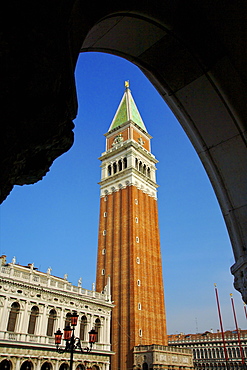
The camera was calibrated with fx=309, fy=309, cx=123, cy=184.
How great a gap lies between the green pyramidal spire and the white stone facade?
28.0 meters

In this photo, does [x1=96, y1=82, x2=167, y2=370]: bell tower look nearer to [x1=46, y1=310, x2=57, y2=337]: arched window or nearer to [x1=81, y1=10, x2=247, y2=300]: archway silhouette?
[x1=46, y1=310, x2=57, y2=337]: arched window

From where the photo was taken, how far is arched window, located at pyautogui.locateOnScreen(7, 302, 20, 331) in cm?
2308

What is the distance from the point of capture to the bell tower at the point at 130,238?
3359cm

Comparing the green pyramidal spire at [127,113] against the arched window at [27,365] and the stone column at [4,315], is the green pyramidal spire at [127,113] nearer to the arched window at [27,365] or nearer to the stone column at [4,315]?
the stone column at [4,315]

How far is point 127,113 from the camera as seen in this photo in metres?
49.3

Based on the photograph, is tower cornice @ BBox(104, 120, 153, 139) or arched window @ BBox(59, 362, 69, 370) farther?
tower cornice @ BBox(104, 120, 153, 139)

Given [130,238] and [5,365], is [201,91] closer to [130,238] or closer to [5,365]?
[5,365]

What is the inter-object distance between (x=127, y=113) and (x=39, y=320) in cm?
3385

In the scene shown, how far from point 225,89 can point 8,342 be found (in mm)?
24174

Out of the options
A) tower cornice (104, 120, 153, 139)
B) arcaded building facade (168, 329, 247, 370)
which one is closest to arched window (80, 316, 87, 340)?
tower cornice (104, 120, 153, 139)

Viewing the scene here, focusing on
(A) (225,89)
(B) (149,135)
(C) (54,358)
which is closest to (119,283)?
(C) (54,358)

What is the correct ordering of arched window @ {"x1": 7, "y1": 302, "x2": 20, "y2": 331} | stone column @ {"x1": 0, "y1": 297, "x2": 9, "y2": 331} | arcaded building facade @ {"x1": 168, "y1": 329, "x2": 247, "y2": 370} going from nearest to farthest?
1. stone column @ {"x1": 0, "y1": 297, "x2": 9, "y2": 331}
2. arched window @ {"x1": 7, "y1": 302, "x2": 20, "y2": 331}
3. arcaded building facade @ {"x1": 168, "y1": 329, "x2": 247, "y2": 370}

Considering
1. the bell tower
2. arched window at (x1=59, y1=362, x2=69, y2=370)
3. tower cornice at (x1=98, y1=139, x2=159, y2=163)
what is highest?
tower cornice at (x1=98, y1=139, x2=159, y2=163)

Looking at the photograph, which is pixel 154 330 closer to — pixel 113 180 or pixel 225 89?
pixel 113 180
